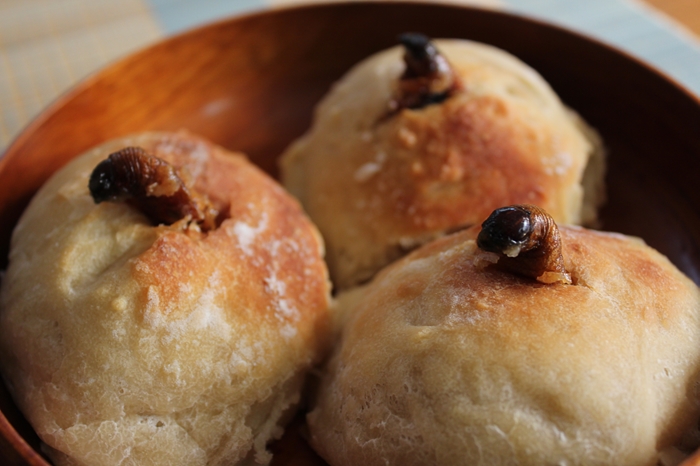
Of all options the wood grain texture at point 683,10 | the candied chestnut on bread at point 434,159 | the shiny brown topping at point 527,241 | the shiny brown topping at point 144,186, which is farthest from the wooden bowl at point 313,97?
the wood grain texture at point 683,10

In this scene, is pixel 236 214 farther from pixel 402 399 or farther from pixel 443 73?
pixel 443 73

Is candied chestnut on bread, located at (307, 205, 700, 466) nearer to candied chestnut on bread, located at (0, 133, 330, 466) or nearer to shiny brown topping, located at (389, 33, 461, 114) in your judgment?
candied chestnut on bread, located at (0, 133, 330, 466)

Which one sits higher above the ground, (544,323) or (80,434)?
(544,323)

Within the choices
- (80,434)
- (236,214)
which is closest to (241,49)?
(236,214)

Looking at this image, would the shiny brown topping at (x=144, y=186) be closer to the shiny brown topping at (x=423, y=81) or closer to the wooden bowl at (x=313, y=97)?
the wooden bowl at (x=313, y=97)

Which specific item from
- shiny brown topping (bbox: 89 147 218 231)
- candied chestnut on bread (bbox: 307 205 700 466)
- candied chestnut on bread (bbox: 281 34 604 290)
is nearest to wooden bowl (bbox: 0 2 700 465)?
candied chestnut on bread (bbox: 281 34 604 290)
